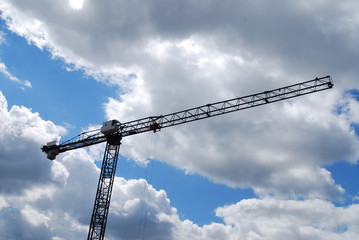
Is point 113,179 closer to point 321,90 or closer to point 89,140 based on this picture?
point 89,140

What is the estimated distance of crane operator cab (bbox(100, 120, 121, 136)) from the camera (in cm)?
6922

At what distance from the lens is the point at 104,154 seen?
71062 mm

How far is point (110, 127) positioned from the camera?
69.2 meters

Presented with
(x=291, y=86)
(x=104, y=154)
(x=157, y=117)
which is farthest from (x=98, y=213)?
(x=291, y=86)

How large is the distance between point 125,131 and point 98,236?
63.3 feet

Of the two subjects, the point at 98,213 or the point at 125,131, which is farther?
the point at 125,131

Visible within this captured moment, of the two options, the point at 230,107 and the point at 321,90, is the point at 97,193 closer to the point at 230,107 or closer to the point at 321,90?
the point at 230,107

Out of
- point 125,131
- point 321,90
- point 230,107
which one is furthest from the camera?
point 125,131

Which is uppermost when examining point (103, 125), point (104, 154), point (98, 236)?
point (103, 125)

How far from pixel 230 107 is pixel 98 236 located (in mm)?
31981

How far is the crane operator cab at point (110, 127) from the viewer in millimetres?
69225

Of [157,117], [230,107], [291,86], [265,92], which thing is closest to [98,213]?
[157,117]

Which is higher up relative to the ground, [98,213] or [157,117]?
[157,117]

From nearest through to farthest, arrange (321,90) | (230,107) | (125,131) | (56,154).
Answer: (321,90), (230,107), (125,131), (56,154)
